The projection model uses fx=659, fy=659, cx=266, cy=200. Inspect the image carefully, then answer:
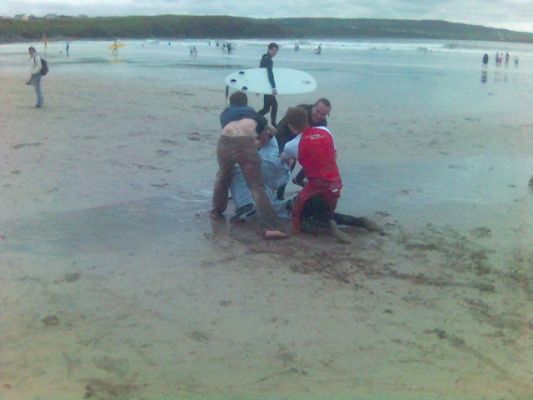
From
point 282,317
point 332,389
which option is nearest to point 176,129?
point 282,317

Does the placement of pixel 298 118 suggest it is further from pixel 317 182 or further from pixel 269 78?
pixel 269 78

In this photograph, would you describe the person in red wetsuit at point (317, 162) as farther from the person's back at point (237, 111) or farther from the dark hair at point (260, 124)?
the person's back at point (237, 111)

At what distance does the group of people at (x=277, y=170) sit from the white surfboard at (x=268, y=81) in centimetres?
253

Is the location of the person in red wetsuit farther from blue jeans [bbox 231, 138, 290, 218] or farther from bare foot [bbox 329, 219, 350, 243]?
blue jeans [bbox 231, 138, 290, 218]

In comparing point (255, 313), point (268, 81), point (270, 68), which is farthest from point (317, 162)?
point (270, 68)

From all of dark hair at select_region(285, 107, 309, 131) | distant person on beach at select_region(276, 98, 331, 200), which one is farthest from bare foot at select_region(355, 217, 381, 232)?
dark hair at select_region(285, 107, 309, 131)

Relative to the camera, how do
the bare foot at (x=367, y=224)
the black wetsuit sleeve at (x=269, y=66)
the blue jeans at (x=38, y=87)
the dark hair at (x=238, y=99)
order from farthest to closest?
the blue jeans at (x=38, y=87) < the black wetsuit sleeve at (x=269, y=66) < the dark hair at (x=238, y=99) < the bare foot at (x=367, y=224)

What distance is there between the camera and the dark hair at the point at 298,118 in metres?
7.06

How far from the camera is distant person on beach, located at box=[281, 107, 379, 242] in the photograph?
22.7 ft

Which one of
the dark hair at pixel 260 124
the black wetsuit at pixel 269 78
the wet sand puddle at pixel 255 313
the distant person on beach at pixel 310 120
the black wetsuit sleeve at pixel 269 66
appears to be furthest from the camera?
the black wetsuit at pixel 269 78

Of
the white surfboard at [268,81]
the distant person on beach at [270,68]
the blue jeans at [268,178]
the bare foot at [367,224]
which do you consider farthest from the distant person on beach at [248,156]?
the distant person on beach at [270,68]

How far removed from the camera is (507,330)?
4.92m

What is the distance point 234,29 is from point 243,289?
457ft

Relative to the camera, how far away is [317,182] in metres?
6.96
